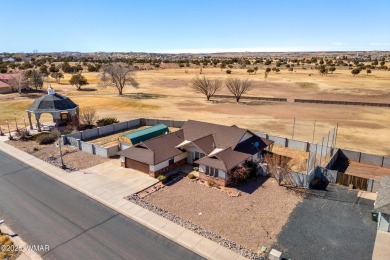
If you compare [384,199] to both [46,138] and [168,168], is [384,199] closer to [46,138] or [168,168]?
[168,168]

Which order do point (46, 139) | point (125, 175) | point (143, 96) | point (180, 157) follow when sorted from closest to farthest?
point (125, 175) < point (180, 157) < point (46, 139) < point (143, 96)

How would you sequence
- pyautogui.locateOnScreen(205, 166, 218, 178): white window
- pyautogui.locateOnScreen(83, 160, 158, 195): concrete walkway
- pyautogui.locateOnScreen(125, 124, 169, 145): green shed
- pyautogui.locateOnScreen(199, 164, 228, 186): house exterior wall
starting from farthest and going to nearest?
pyautogui.locateOnScreen(125, 124, 169, 145): green shed, pyautogui.locateOnScreen(205, 166, 218, 178): white window, pyautogui.locateOnScreen(83, 160, 158, 195): concrete walkway, pyautogui.locateOnScreen(199, 164, 228, 186): house exterior wall

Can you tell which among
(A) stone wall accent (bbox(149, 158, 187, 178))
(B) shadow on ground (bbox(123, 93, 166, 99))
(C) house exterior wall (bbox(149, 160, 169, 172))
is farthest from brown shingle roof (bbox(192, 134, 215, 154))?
(B) shadow on ground (bbox(123, 93, 166, 99))

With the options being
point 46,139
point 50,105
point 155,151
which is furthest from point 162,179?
point 50,105

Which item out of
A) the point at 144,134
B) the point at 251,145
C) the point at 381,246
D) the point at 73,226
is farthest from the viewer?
the point at 144,134

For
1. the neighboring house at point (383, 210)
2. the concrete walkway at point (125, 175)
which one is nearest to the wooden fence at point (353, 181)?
the neighboring house at point (383, 210)

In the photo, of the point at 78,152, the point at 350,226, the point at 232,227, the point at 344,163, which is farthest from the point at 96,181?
the point at 344,163

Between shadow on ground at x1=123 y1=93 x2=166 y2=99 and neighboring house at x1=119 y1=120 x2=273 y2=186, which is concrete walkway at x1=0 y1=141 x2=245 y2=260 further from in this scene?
shadow on ground at x1=123 y1=93 x2=166 y2=99

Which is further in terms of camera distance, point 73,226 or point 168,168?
point 168,168
